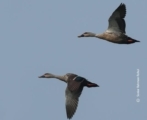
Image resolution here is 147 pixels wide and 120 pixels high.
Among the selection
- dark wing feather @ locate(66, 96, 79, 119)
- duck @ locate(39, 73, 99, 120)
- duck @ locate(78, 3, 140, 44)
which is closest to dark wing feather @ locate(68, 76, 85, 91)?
duck @ locate(39, 73, 99, 120)

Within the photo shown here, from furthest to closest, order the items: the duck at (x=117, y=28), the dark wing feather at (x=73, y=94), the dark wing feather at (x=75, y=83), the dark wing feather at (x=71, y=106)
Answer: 1. the duck at (x=117, y=28)
2. the dark wing feather at (x=75, y=83)
3. the dark wing feather at (x=73, y=94)
4. the dark wing feather at (x=71, y=106)

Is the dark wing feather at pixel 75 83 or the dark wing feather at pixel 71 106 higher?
the dark wing feather at pixel 75 83

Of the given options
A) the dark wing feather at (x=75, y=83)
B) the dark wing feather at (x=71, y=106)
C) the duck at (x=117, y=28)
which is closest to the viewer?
the dark wing feather at (x=71, y=106)

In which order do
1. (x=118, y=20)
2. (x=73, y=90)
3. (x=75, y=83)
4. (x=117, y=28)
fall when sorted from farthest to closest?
(x=117, y=28), (x=118, y=20), (x=75, y=83), (x=73, y=90)

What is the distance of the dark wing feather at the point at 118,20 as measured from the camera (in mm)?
79938

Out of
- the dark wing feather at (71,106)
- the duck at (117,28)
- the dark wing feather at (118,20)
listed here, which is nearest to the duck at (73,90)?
the dark wing feather at (71,106)

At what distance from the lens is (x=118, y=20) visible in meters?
80.1

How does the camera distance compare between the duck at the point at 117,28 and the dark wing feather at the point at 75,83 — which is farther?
the duck at the point at 117,28

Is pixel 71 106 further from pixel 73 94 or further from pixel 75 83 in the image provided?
pixel 75 83

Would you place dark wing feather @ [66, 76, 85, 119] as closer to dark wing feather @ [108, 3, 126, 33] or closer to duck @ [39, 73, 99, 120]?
duck @ [39, 73, 99, 120]

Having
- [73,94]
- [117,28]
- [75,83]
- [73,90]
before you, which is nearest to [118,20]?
[117,28]

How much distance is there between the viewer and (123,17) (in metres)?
80.0

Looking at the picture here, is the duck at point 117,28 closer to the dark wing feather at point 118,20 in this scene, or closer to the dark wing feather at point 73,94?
the dark wing feather at point 118,20

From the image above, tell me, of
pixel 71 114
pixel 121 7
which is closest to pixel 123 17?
pixel 121 7
